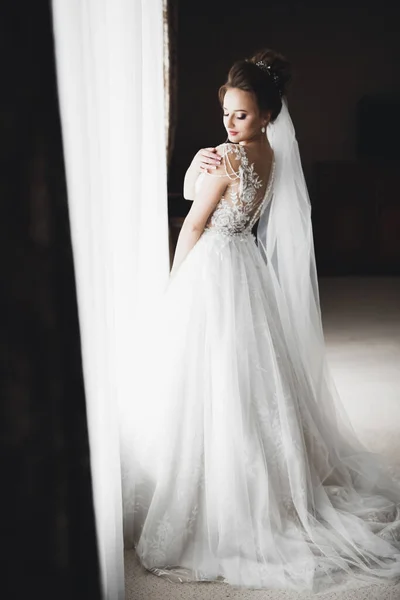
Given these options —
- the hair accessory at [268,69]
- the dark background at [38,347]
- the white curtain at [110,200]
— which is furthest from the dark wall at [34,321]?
the hair accessory at [268,69]

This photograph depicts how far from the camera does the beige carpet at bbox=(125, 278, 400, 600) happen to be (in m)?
1.63

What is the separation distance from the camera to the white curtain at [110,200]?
3.51 ft

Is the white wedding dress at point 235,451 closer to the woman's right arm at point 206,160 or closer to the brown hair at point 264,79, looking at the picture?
the woman's right arm at point 206,160

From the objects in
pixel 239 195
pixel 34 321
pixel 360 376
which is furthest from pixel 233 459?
pixel 360 376

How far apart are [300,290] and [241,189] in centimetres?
46

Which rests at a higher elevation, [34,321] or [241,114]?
[241,114]

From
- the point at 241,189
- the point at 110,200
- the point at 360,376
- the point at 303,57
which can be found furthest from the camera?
the point at 303,57

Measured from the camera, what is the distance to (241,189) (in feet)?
6.21

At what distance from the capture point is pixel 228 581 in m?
1.67

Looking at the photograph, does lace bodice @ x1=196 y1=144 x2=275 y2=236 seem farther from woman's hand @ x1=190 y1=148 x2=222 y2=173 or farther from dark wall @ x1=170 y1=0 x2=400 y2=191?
dark wall @ x1=170 y1=0 x2=400 y2=191

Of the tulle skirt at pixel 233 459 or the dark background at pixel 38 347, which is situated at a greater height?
the dark background at pixel 38 347

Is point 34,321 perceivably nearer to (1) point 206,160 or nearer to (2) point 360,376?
(1) point 206,160

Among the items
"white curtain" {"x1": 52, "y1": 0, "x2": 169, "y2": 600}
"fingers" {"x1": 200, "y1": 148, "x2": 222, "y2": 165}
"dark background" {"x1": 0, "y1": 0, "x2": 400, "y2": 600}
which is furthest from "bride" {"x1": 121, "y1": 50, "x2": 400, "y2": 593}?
"dark background" {"x1": 0, "y1": 0, "x2": 400, "y2": 600}

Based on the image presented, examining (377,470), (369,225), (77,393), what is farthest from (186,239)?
(369,225)
